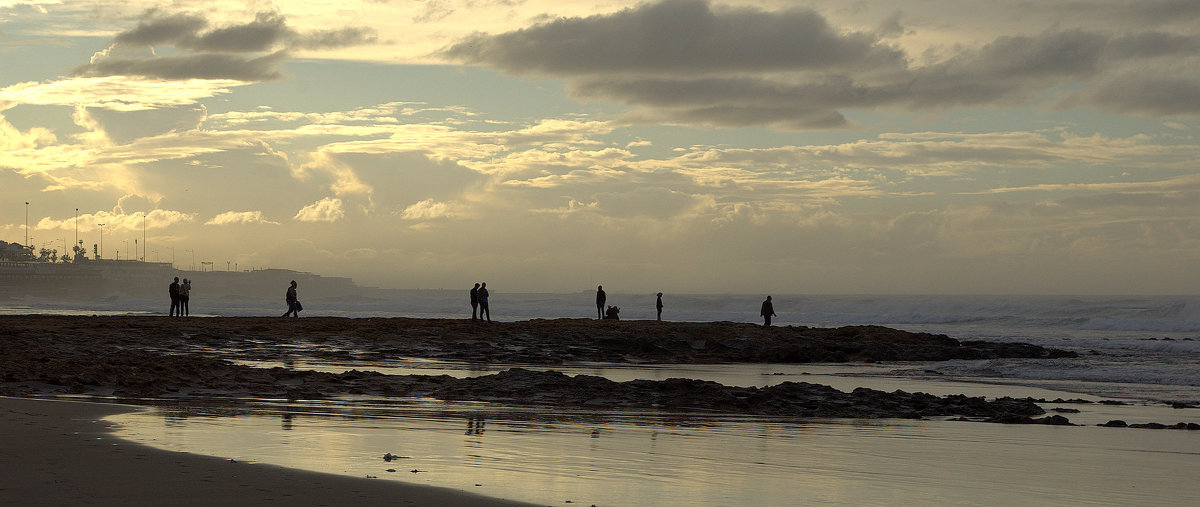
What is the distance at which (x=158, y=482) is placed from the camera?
8.01 m

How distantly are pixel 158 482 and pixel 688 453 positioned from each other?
5.04 metres

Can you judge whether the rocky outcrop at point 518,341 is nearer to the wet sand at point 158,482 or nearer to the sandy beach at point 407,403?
the sandy beach at point 407,403

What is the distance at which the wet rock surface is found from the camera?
16.2m

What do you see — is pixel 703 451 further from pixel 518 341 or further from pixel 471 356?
pixel 518 341

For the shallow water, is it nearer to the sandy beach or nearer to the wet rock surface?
the sandy beach

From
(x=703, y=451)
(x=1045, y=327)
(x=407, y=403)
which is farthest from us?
(x=1045, y=327)

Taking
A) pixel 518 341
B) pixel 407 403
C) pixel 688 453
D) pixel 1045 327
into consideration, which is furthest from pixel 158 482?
pixel 1045 327

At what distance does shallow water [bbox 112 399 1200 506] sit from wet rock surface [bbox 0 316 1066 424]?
1.44 meters

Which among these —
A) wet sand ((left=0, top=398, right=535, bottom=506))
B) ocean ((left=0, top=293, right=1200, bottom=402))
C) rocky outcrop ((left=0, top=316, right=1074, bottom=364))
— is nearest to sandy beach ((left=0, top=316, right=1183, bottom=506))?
wet sand ((left=0, top=398, right=535, bottom=506))

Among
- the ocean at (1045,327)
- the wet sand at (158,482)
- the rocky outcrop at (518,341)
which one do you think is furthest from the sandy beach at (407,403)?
the ocean at (1045,327)

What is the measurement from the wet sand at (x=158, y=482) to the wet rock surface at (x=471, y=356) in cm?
623

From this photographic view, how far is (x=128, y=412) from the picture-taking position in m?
13.0

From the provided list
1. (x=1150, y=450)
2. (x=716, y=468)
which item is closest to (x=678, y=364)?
(x=1150, y=450)

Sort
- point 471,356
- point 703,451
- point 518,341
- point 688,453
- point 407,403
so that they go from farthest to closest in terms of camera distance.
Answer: point 518,341, point 471,356, point 407,403, point 703,451, point 688,453
